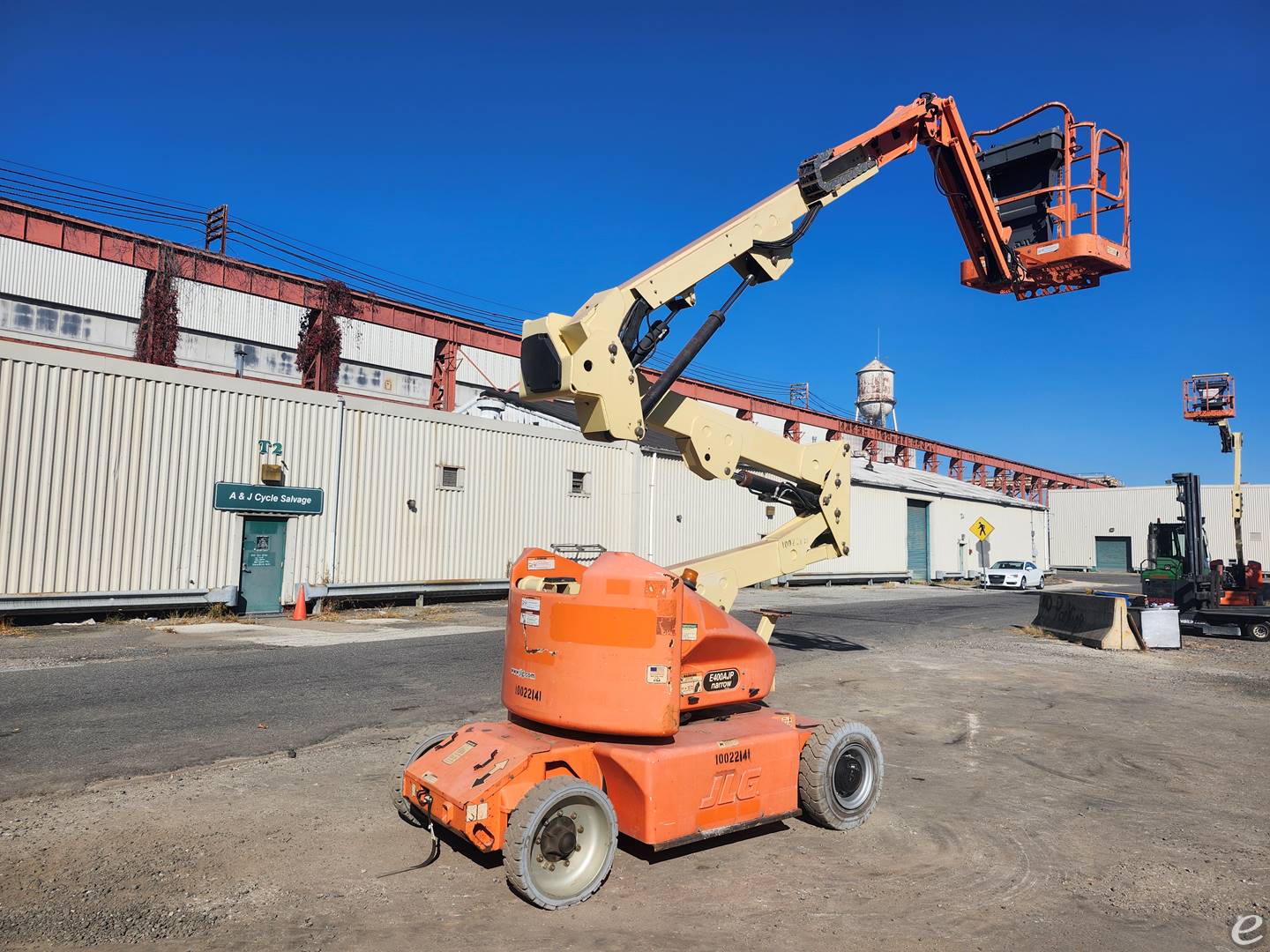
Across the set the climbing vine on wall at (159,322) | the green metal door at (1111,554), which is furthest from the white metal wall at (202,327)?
the green metal door at (1111,554)

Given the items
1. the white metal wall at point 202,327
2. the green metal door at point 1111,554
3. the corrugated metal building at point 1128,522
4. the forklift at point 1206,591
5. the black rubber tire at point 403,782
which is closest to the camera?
the black rubber tire at point 403,782

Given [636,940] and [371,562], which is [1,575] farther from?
[636,940]

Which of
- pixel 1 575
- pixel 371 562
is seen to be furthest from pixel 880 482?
pixel 1 575

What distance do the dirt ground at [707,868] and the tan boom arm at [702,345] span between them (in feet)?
6.83

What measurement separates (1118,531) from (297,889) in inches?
2636

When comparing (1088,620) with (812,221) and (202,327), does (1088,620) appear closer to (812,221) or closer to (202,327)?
(812,221)

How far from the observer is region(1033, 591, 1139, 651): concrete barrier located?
53.0ft

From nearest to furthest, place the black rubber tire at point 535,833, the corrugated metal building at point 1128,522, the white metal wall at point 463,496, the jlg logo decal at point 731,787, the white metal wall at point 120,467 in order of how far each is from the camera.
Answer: the black rubber tire at point 535,833 < the jlg logo decal at point 731,787 < the white metal wall at point 120,467 < the white metal wall at point 463,496 < the corrugated metal building at point 1128,522

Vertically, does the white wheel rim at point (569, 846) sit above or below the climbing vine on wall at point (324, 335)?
below

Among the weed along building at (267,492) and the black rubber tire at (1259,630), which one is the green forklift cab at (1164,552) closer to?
the black rubber tire at (1259,630)

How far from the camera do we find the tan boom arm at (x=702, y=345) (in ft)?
17.4

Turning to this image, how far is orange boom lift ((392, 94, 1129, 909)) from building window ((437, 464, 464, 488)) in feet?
50.6

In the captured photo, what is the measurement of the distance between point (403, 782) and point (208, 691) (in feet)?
18.2

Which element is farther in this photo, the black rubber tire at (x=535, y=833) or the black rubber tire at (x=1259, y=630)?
the black rubber tire at (x=1259, y=630)
